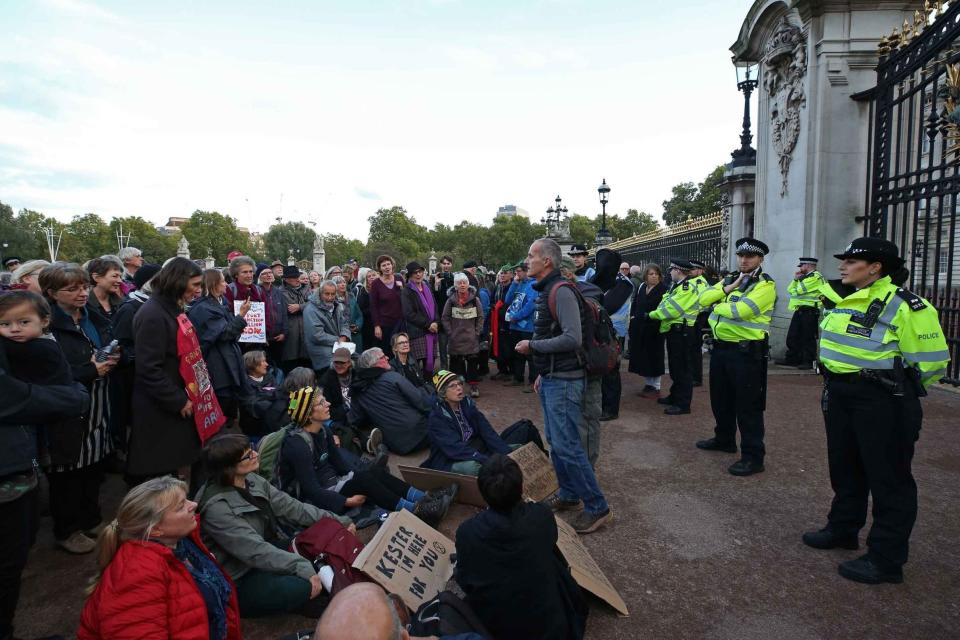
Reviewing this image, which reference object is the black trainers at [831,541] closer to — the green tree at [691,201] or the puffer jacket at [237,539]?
the puffer jacket at [237,539]

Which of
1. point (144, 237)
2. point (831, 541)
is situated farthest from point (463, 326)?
point (144, 237)

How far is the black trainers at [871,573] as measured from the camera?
10.8 feet

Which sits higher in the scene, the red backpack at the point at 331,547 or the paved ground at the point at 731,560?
the red backpack at the point at 331,547

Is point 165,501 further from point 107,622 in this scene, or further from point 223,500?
point 223,500

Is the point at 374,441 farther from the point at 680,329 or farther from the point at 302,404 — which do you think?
the point at 680,329

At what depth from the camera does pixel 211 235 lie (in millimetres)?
80312

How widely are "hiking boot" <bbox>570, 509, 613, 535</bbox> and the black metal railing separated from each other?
5398 millimetres

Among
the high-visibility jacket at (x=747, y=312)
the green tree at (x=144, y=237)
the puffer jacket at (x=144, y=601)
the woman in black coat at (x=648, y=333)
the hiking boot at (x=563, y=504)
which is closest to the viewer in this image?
the puffer jacket at (x=144, y=601)

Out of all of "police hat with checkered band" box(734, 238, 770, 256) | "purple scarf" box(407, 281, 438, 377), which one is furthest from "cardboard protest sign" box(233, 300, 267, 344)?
"police hat with checkered band" box(734, 238, 770, 256)

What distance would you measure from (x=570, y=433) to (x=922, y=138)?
6.53 m

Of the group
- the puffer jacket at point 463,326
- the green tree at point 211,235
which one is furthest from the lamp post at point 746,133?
the green tree at point 211,235

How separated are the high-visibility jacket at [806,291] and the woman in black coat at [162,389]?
26.9 feet

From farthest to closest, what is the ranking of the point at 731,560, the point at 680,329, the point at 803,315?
the point at 803,315 < the point at 680,329 < the point at 731,560

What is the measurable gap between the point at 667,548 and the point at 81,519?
404cm
